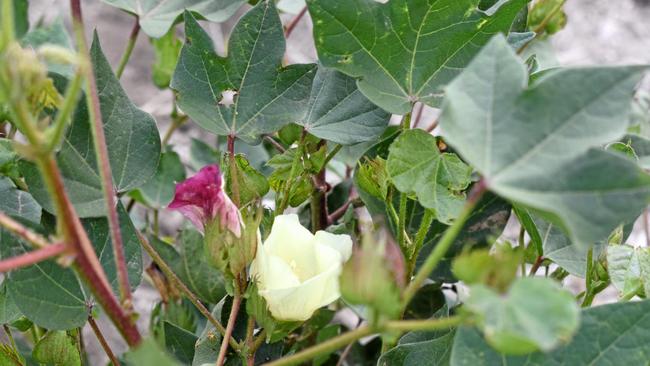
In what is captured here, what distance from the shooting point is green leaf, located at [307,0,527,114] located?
0.48 metres

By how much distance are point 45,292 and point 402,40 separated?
26cm

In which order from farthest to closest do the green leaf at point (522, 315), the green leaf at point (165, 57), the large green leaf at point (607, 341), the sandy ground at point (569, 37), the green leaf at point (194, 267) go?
the sandy ground at point (569, 37) → the green leaf at point (165, 57) → the green leaf at point (194, 267) → the large green leaf at point (607, 341) → the green leaf at point (522, 315)

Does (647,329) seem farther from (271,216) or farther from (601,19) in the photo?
(601,19)

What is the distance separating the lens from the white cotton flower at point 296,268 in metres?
0.42

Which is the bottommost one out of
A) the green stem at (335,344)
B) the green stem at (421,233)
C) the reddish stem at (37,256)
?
the green stem at (421,233)

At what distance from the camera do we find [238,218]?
1.40 feet

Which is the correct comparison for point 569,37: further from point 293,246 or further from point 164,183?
point 293,246

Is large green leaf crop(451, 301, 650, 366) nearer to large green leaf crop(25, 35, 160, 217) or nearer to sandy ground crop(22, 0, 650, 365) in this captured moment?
large green leaf crop(25, 35, 160, 217)

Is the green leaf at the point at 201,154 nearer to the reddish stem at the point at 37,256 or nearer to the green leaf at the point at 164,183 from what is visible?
the green leaf at the point at 164,183

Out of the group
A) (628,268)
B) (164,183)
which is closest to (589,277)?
(628,268)

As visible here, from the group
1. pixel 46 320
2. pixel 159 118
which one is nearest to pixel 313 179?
pixel 46 320

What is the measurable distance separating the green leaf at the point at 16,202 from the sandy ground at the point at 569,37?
0.71 m

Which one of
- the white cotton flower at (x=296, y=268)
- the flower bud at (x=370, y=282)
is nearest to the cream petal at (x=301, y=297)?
the white cotton flower at (x=296, y=268)

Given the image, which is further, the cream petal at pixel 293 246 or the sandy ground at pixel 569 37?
the sandy ground at pixel 569 37
